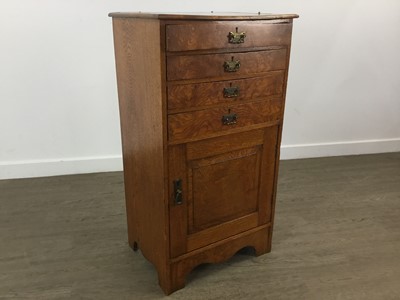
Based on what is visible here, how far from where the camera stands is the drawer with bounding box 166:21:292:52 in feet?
3.84

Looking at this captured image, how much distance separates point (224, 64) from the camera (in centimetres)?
130

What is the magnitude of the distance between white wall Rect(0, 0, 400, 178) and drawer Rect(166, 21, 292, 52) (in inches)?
45.5

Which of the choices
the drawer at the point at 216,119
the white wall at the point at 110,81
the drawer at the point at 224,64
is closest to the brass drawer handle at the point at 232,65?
the drawer at the point at 224,64

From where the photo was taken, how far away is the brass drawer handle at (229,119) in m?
1.37

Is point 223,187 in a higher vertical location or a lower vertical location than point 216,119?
lower

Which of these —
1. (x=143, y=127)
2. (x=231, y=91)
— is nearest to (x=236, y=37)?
(x=231, y=91)

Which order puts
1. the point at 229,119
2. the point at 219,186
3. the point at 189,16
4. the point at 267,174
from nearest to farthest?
the point at 189,16
the point at 229,119
the point at 219,186
the point at 267,174

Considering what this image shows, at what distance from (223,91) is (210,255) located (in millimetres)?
678

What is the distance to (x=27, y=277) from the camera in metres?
1.57

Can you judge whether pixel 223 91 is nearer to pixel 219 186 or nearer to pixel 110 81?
pixel 219 186

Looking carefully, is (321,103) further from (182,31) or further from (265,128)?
(182,31)

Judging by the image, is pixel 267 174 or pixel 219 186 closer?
pixel 219 186

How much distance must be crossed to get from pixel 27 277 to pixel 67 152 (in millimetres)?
1074

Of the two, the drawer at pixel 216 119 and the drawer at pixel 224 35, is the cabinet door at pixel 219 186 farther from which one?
the drawer at pixel 224 35
